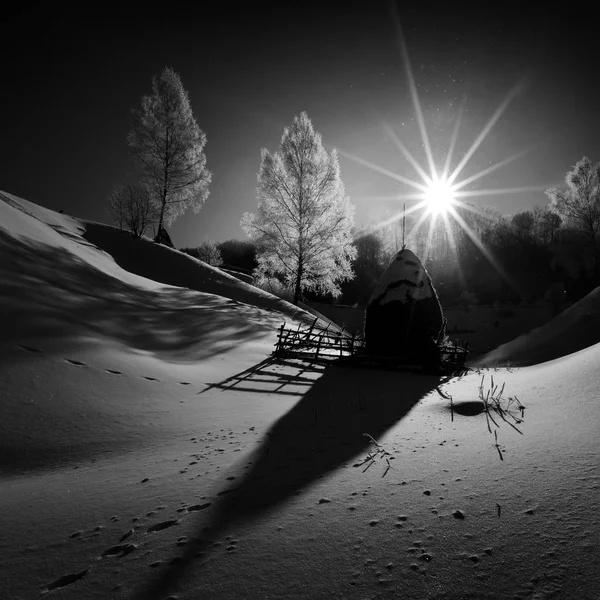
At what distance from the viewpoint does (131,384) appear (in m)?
5.82

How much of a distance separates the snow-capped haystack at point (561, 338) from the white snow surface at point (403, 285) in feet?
14.9

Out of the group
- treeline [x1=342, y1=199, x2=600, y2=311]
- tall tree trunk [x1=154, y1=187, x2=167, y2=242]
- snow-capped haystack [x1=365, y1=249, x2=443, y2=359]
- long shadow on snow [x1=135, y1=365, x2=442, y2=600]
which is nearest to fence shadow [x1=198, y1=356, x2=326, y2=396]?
long shadow on snow [x1=135, y1=365, x2=442, y2=600]

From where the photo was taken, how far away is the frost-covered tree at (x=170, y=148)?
2102 cm

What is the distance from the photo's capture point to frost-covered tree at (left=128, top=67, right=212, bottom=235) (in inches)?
827

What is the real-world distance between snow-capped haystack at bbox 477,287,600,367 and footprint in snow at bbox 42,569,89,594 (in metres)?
13.1

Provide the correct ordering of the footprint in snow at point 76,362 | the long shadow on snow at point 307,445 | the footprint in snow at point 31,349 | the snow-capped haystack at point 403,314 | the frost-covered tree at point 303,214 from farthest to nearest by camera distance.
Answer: the frost-covered tree at point 303,214, the snow-capped haystack at point 403,314, the footprint in snow at point 76,362, the footprint in snow at point 31,349, the long shadow on snow at point 307,445

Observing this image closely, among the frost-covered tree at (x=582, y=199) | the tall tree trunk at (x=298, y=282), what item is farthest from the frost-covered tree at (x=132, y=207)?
the frost-covered tree at (x=582, y=199)

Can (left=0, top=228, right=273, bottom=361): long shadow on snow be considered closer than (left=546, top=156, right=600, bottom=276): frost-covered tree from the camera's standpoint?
Yes

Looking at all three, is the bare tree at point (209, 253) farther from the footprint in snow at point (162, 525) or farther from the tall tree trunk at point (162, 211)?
the footprint in snow at point (162, 525)

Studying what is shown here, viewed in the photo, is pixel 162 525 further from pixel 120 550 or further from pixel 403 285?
pixel 403 285

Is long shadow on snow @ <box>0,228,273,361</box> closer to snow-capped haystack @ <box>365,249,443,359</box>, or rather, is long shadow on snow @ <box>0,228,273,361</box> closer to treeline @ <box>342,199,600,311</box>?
snow-capped haystack @ <box>365,249,443,359</box>

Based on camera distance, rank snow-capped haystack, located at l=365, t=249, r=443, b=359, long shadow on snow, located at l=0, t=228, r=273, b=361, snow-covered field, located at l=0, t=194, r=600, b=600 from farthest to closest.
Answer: snow-capped haystack, located at l=365, t=249, r=443, b=359 → long shadow on snow, located at l=0, t=228, r=273, b=361 → snow-covered field, located at l=0, t=194, r=600, b=600

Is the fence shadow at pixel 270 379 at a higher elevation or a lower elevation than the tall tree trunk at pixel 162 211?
lower

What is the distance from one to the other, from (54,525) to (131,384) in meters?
3.40
